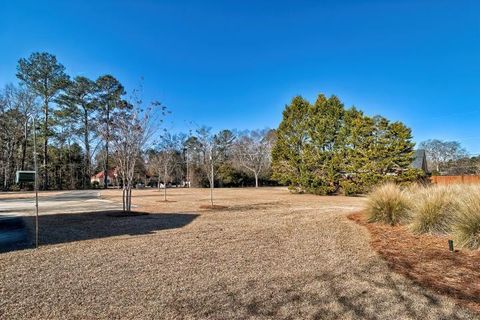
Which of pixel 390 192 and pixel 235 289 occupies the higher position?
pixel 390 192

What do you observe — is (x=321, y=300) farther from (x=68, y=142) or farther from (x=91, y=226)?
(x=68, y=142)

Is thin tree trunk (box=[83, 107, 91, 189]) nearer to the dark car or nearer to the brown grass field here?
the dark car

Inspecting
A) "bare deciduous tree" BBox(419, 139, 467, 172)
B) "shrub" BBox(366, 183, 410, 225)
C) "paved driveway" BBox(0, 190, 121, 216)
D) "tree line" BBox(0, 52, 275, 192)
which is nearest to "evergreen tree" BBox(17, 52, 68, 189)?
"tree line" BBox(0, 52, 275, 192)

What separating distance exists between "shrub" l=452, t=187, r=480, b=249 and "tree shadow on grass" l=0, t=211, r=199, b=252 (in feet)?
18.3

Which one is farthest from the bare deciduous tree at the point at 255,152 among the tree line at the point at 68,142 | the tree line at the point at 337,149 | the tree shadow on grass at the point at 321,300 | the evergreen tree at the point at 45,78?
the tree shadow on grass at the point at 321,300

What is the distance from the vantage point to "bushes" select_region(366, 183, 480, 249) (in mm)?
4852

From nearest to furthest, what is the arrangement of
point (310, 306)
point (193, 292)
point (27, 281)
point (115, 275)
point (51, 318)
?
point (51, 318), point (310, 306), point (193, 292), point (27, 281), point (115, 275)

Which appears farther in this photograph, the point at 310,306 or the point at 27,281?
the point at 27,281

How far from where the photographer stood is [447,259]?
437 centimetres

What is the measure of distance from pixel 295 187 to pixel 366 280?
19011 mm

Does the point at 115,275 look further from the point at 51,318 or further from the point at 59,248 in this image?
the point at 59,248

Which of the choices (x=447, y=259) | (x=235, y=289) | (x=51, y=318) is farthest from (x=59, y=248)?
(x=447, y=259)

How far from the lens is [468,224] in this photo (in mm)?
4875

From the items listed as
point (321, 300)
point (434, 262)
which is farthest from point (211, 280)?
point (434, 262)
